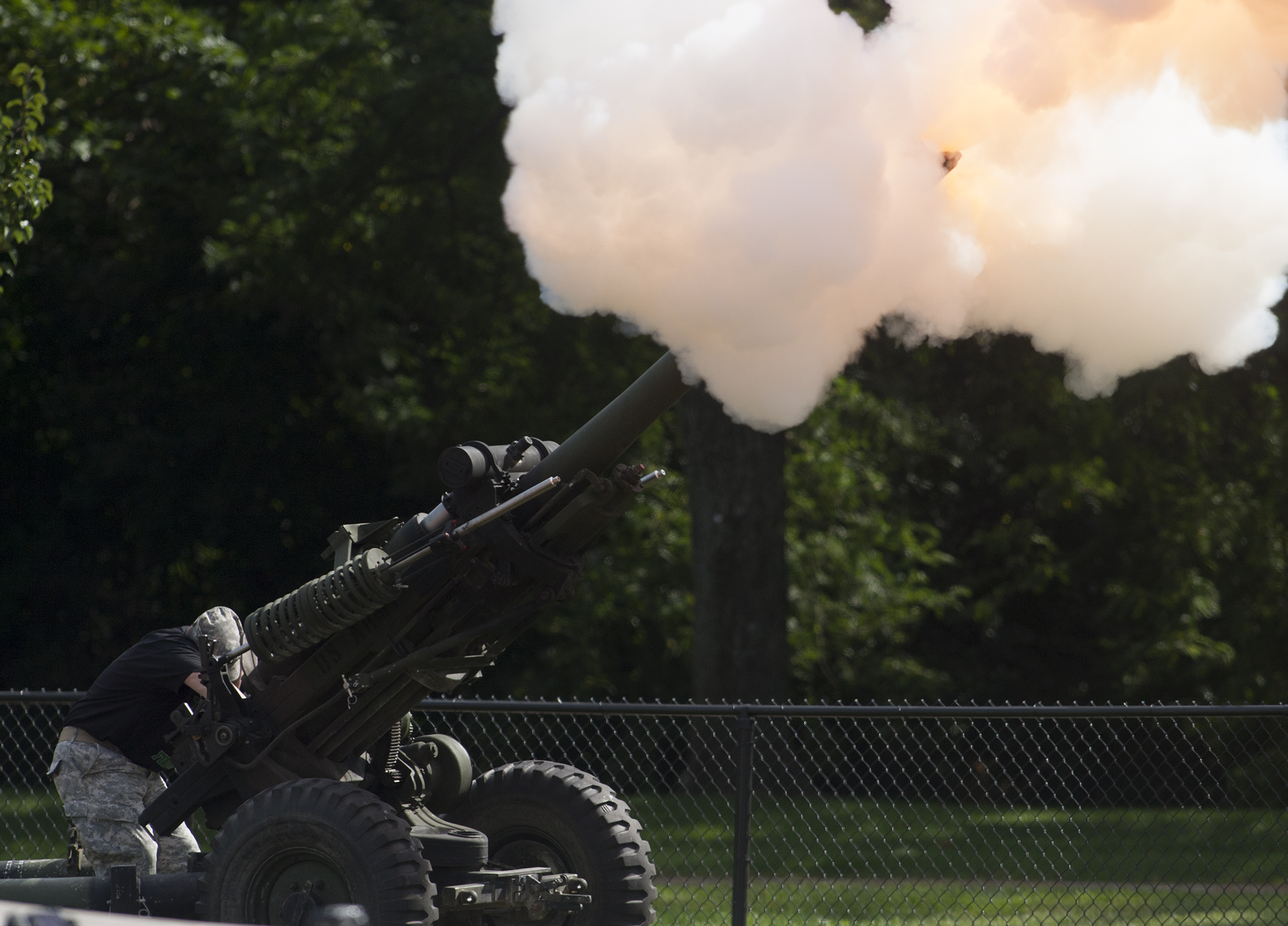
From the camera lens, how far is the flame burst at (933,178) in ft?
18.2

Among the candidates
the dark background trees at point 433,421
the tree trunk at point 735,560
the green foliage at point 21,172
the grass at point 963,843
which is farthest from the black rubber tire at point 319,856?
the dark background trees at point 433,421

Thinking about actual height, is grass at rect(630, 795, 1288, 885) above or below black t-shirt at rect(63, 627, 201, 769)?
below

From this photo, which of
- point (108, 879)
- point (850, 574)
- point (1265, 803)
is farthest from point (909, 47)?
point (850, 574)

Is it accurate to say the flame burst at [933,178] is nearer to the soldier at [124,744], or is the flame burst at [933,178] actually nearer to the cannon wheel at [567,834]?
the cannon wheel at [567,834]

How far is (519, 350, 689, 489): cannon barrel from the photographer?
5363 mm

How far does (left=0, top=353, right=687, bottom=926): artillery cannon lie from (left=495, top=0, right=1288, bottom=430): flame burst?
584 millimetres

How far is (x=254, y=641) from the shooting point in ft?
19.1

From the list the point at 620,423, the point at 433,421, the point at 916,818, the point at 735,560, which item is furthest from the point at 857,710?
→ the point at 433,421

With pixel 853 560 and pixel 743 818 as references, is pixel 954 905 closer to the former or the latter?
pixel 743 818

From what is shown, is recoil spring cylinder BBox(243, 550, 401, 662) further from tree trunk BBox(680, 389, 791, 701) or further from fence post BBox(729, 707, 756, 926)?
tree trunk BBox(680, 389, 791, 701)

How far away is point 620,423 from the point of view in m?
5.42

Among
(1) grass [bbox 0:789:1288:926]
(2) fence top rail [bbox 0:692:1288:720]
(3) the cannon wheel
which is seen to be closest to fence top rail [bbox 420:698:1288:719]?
(2) fence top rail [bbox 0:692:1288:720]

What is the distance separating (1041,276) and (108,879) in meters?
4.40

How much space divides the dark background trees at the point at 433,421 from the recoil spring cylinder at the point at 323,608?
8540 mm
